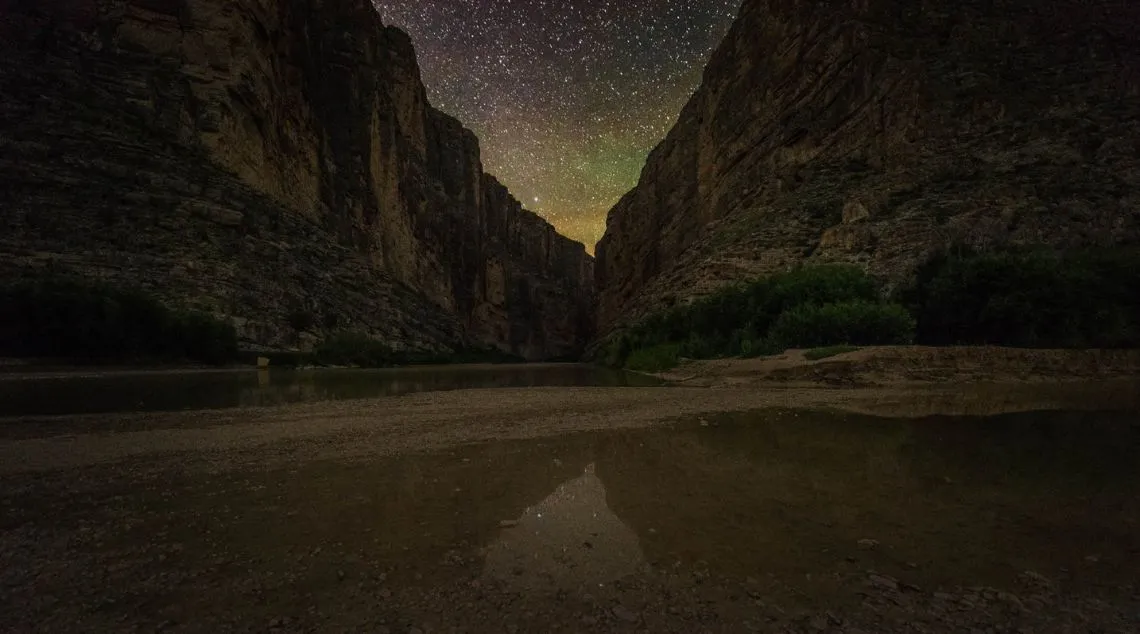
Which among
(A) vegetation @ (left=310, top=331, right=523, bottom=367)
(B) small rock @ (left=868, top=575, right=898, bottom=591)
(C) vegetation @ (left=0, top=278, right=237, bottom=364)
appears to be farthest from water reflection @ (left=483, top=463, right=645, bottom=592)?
(A) vegetation @ (left=310, top=331, right=523, bottom=367)

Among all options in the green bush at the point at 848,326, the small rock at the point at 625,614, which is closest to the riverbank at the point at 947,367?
the green bush at the point at 848,326

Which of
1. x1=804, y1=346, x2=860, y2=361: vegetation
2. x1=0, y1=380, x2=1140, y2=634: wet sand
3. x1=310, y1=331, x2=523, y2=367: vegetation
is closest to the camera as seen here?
x1=0, y1=380, x2=1140, y2=634: wet sand

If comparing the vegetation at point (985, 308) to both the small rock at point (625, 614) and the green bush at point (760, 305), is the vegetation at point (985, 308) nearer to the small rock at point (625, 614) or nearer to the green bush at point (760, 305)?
the green bush at point (760, 305)

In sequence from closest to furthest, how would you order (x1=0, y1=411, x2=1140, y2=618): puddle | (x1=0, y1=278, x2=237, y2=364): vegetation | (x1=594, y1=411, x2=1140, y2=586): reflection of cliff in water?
(x1=0, y1=411, x2=1140, y2=618): puddle → (x1=594, y1=411, x2=1140, y2=586): reflection of cliff in water → (x1=0, y1=278, x2=237, y2=364): vegetation

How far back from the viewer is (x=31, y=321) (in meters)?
18.9

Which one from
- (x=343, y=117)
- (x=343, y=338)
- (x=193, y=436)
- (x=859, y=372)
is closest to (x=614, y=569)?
(x=193, y=436)

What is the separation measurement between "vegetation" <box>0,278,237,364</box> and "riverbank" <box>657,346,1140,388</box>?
Result: 25.0 meters

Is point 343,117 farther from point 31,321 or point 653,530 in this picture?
point 653,530

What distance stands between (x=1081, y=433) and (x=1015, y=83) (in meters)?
33.1

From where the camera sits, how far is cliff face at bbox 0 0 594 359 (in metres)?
24.1

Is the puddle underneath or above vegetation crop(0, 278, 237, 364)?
underneath

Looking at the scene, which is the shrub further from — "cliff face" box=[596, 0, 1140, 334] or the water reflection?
the water reflection

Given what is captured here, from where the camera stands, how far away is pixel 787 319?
1623 centimetres

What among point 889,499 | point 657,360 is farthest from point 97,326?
point 889,499
